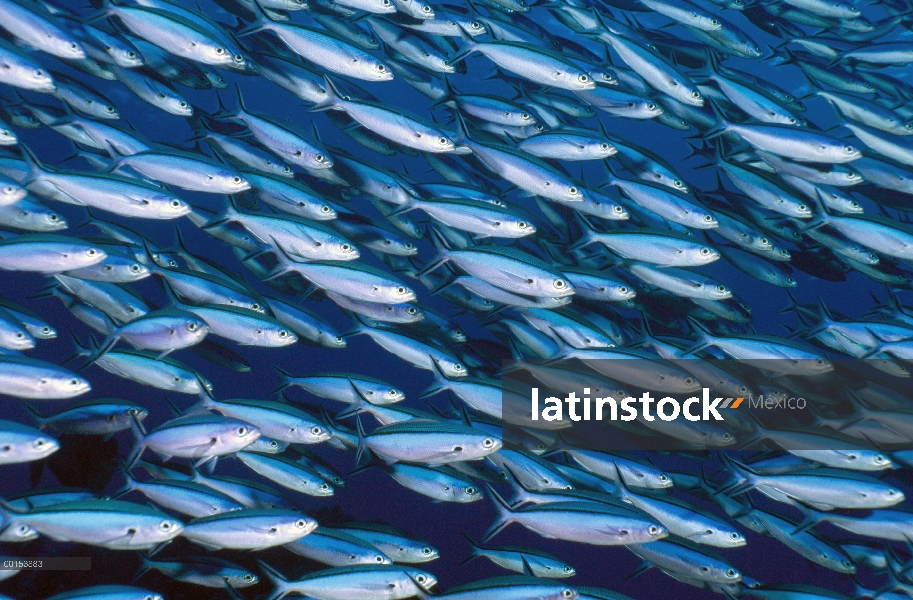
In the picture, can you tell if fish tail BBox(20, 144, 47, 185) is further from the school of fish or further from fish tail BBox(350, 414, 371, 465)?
fish tail BBox(350, 414, 371, 465)

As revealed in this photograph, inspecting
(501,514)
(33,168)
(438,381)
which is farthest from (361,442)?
(33,168)

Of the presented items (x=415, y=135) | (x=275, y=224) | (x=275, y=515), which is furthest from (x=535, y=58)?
(x=275, y=515)

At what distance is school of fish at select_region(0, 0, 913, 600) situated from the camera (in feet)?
10.6

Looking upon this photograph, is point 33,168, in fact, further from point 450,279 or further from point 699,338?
point 699,338

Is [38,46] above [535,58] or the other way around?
the other way around

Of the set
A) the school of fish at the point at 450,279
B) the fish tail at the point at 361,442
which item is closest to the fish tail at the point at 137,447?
the school of fish at the point at 450,279

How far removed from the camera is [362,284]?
3725mm

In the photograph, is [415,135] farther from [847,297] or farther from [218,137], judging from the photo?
[847,297]

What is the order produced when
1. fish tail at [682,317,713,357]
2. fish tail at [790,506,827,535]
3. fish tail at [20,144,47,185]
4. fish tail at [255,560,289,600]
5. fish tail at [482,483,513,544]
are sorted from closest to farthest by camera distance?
fish tail at [255,560,289,600]
fish tail at [20,144,47,185]
fish tail at [482,483,513,544]
fish tail at [790,506,827,535]
fish tail at [682,317,713,357]

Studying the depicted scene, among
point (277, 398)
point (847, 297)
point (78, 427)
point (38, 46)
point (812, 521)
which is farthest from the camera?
point (847, 297)

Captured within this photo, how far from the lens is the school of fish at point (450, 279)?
3.24 meters

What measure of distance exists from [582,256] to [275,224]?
2590 mm

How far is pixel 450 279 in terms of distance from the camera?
163 inches

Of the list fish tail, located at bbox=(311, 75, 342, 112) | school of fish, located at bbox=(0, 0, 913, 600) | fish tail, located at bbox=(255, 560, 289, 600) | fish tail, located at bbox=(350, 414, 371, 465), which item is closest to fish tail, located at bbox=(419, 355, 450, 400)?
school of fish, located at bbox=(0, 0, 913, 600)
